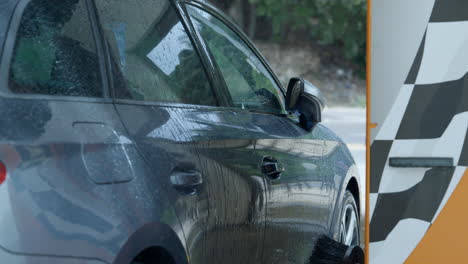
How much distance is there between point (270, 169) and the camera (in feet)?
13.3

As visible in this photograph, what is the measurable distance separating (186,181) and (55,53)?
651mm

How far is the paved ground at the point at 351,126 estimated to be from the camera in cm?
1663

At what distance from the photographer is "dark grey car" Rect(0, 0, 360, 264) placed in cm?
241

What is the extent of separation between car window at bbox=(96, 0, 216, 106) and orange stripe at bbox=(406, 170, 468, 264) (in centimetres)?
107

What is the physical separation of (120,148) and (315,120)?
238 centimetres

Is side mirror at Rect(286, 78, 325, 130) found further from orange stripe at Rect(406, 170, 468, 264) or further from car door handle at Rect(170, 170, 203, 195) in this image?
car door handle at Rect(170, 170, 203, 195)

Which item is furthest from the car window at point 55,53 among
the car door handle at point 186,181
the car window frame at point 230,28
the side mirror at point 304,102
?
the side mirror at point 304,102

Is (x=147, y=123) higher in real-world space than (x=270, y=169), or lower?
higher

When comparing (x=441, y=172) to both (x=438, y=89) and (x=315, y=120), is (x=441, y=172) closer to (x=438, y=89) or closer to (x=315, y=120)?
(x=438, y=89)

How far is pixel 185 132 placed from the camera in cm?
328

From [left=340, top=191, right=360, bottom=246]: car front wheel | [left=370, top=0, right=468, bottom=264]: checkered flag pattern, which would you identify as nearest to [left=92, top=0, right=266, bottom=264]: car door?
[left=370, top=0, right=468, bottom=264]: checkered flag pattern

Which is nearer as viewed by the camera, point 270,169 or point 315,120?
point 270,169

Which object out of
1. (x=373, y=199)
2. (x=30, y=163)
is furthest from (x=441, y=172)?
(x=30, y=163)

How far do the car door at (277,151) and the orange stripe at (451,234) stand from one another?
0.77 m
